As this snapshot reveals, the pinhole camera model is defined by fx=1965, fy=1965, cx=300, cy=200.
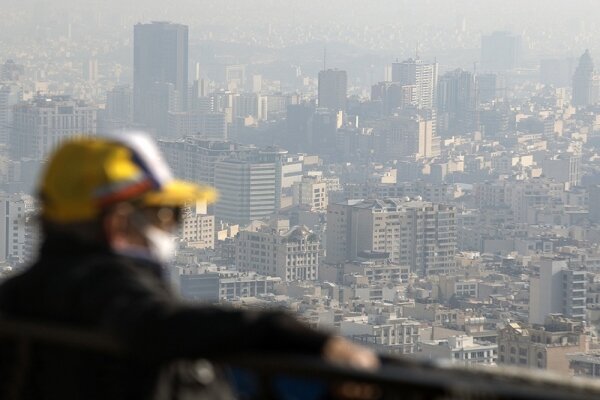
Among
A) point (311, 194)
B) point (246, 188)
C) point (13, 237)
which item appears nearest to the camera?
point (13, 237)

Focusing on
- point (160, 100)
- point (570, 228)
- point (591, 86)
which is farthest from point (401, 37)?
point (570, 228)

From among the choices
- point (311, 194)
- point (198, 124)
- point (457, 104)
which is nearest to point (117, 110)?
point (198, 124)

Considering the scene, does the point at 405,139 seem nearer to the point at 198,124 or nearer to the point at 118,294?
the point at 198,124

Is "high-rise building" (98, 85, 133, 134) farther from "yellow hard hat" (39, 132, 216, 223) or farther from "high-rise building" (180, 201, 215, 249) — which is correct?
"yellow hard hat" (39, 132, 216, 223)

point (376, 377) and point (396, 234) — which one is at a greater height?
point (376, 377)

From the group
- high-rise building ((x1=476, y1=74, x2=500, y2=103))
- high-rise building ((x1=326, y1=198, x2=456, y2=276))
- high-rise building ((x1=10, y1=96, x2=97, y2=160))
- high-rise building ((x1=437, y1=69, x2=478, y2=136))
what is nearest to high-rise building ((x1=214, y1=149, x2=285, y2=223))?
high-rise building ((x1=10, y1=96, x2=97, y2=160))

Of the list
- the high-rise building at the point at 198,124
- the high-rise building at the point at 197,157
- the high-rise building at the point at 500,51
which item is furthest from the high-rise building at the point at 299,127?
the high-rise building at the point at 500,51

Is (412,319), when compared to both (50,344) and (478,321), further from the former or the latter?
(50,344)
